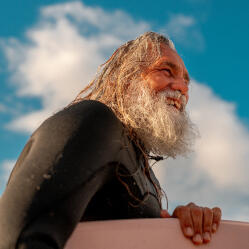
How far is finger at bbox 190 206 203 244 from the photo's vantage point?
6.71ft

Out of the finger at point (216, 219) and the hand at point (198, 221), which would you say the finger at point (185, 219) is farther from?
the finger at point (216, 219)

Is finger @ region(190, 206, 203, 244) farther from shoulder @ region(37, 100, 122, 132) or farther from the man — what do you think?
shoulder @ region(37, 100, 122, 132)

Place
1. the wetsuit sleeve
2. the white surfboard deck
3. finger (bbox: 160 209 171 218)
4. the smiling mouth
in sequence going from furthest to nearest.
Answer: the smiling mouth < finger (bbox: 160 209 171 218) < the white surfboard deck < the wetsuit sleeve

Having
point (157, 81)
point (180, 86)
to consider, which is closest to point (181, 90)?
point (180, 86)

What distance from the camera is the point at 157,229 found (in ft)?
6.59

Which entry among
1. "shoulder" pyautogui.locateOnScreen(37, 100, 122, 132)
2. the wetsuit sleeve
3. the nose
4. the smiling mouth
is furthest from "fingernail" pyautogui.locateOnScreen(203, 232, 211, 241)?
the nose

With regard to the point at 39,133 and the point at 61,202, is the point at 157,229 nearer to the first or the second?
the point at 61,202

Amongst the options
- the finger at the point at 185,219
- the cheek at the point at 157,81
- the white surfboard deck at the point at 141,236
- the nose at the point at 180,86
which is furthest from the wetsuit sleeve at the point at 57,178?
the nose at the point at 180,86

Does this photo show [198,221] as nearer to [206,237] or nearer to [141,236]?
[206,237]

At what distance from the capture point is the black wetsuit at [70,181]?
1695 mm

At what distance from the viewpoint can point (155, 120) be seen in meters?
2.70

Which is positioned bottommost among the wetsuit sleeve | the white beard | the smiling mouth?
the wetsuit sleeve

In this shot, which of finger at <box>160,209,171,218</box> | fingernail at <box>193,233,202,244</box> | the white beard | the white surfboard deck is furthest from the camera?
the white beard

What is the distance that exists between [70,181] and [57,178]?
54mm
